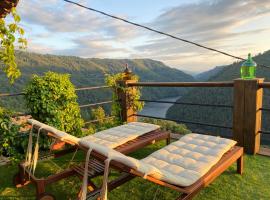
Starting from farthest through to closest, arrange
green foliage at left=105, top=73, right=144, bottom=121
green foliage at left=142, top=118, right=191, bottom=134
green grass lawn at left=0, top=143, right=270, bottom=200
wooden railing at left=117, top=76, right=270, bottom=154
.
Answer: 1. green foliage at left=142, top=118, right=191, bottom=134
2. green foliage at left=105, top=73, right=144, bottom=121
3. wooden railing at left=117, top=76, right=270, bottom=154
4. green grass lawn at left=0, top=143, right=270, bottom=200

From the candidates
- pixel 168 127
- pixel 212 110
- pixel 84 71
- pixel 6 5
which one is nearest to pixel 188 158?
→ pixel 6 5

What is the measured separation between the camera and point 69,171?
7.99ft

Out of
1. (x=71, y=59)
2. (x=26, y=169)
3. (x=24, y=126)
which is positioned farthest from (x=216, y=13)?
(x=71, y=59)

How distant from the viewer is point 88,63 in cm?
8875

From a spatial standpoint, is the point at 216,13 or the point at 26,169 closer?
the point at 26,169

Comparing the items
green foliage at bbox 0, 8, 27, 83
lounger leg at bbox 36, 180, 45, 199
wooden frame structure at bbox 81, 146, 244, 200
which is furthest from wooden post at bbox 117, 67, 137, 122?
lounger leg at bbox 36, 180, 45, 199

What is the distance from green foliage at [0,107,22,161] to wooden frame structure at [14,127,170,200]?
61 centimetres

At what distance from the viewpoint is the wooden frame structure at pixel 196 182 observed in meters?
1.64

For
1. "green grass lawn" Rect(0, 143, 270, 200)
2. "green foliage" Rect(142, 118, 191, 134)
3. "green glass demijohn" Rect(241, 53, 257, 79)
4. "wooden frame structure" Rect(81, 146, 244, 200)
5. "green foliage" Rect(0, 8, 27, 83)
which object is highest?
"green foliage" Rect(0, 8, 27, 83)

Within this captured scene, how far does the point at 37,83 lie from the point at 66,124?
837 millimetres

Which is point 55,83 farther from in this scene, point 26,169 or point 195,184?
point 195,184

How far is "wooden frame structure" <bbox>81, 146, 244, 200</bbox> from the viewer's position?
1.64 metres

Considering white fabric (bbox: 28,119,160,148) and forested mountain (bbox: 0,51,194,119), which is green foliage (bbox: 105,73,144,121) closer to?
white fabric (bbox: 28,119,160,148)

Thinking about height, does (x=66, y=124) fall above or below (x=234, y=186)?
above
